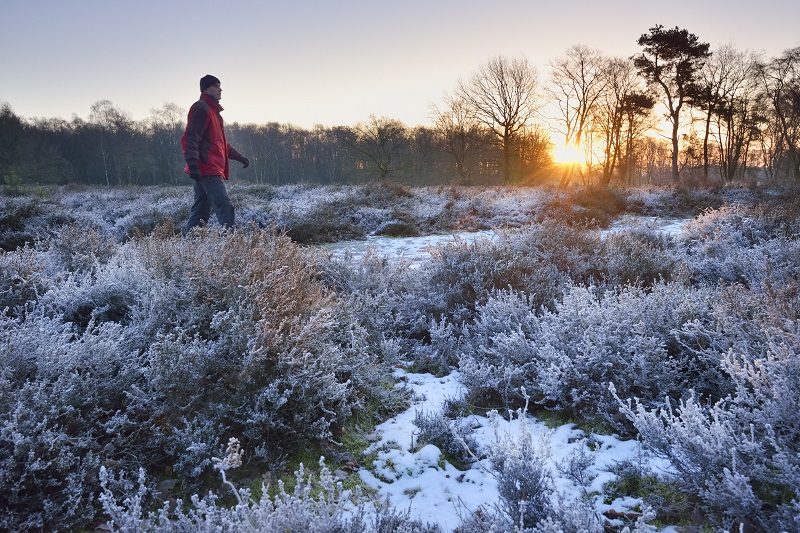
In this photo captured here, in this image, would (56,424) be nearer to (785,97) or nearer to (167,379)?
(167,379)

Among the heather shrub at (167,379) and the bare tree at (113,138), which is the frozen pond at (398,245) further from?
the bare tree at (113,138)

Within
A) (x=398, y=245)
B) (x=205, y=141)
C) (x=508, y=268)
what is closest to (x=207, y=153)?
(x=205, y=141)

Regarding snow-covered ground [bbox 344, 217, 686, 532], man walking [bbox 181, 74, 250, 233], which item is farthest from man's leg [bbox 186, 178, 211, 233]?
snow-covered ground [bbox 344, 217, 686, 532]

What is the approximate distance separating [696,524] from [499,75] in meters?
31.5

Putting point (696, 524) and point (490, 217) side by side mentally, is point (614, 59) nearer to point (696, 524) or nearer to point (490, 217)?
point (490, 217)

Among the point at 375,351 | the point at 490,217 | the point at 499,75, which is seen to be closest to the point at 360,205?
the point at 490,217

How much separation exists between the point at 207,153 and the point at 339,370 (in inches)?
158

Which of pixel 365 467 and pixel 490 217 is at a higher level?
pixel 490 217

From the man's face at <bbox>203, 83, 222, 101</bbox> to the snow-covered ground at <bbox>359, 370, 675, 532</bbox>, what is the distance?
16.4 feet

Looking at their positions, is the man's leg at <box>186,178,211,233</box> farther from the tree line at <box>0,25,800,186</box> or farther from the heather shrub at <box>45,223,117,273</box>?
the tree line at <box>0,25,800,186</box>

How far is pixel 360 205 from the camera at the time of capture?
1239 cm

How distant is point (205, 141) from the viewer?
5.55 meters

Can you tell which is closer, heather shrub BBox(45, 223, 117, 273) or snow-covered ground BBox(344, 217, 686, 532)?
snow-covered ground BBox(344, 217, 686, 532)

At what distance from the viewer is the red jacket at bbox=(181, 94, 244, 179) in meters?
5.37
